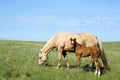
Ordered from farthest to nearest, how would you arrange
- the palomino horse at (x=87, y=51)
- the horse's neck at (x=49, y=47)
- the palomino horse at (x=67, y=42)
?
1. the horse's neck at (x=49, y=47)
2. the palomino horse at (x=67, y=42)
3. the palomino horse at (x=87, y=51)

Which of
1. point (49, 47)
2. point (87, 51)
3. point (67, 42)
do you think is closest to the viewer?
point (87, 51)

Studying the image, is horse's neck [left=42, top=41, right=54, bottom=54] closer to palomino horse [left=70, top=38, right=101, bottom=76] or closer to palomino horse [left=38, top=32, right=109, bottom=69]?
palomino horse [left=38, top=32, right=109, bottom=69]

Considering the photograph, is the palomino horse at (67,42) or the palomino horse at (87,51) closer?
the palomino horse at (87,51)

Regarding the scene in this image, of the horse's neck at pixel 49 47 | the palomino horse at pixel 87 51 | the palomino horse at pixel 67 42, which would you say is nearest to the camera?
the palomino horse at pixel 87 51

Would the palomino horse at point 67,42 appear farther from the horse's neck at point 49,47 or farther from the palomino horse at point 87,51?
the palomino horse at point 87,51

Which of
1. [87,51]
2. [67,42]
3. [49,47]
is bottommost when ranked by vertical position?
[87,51]

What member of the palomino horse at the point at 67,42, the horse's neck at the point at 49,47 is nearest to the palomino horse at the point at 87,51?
the palomino horse at the point at 67,42

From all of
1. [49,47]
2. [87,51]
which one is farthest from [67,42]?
[87,51]

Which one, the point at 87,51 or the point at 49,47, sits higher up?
the point at 49,47

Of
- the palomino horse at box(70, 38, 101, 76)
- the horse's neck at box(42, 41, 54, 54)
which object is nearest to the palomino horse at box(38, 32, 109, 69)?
the horse's neck at box(42, 41, 54, 54)

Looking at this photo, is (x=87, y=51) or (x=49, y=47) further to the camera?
(x=49, y=47)

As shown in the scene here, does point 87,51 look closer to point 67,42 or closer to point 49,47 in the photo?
point 67,42

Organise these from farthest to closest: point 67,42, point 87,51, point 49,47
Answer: point 49,47, point 67,42, point 87,51

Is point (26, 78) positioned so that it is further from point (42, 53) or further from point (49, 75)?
point (42, 53)
